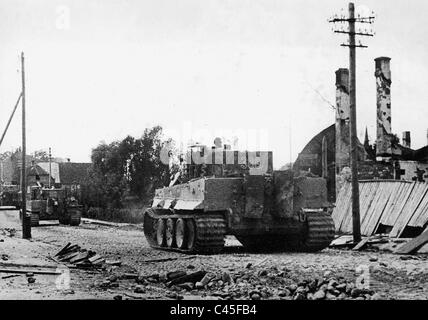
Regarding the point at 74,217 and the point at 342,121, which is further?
the point at 74,217

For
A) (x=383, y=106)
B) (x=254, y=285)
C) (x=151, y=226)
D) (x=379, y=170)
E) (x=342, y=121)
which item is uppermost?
(x=383, y=106)

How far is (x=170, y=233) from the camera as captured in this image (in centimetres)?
1709

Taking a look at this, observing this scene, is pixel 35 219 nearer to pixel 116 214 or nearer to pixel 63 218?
pixel 63 218

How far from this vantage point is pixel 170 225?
17.0 m

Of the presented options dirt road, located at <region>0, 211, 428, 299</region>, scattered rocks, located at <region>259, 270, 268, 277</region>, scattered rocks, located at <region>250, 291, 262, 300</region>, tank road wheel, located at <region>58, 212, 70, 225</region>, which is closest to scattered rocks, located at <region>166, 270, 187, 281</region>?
dirt road, located at <region>0, 211, 428, 299</region>

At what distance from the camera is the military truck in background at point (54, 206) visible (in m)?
30.8

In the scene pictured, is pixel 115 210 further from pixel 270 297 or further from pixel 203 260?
pixel 270 297

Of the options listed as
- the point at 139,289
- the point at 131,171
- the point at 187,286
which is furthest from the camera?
the point at 131,171

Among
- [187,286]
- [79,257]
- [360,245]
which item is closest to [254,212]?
[360,245]

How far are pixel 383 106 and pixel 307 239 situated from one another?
12.0 m

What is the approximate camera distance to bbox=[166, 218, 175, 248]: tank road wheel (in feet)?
55.3

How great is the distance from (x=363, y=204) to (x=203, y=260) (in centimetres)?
873

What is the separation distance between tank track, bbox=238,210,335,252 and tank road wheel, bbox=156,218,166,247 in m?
2.19

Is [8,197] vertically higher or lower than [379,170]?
lower
